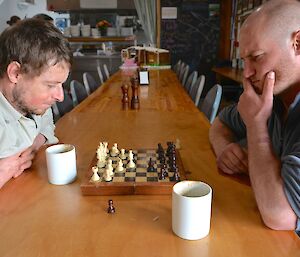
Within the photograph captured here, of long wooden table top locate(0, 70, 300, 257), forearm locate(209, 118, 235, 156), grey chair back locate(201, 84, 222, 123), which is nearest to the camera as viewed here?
long wooden table top locate(0, 70, 300, 257)

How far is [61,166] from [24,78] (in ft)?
1.02

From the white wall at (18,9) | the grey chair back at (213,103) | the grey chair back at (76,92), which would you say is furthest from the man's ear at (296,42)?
the white wall at (18,9)

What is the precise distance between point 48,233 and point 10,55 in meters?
0.57

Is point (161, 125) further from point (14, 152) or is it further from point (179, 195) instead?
point (179, 195)

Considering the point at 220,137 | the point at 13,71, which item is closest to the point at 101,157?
the point at 13,71

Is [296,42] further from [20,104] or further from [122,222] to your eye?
[20,104]

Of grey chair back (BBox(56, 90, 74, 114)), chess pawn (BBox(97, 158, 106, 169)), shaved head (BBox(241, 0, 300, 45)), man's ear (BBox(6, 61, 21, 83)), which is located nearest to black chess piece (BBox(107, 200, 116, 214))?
chess pawn (BBox(97, 158, 106, 169))

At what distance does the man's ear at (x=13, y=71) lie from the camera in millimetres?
1032

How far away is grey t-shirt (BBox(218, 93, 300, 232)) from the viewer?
2.55 feet

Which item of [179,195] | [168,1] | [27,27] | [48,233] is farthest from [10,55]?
[168,1]

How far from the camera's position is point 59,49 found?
1.06 metres

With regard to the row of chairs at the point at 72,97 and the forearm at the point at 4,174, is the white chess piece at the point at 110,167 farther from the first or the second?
the row of chairs at the point at 72,97

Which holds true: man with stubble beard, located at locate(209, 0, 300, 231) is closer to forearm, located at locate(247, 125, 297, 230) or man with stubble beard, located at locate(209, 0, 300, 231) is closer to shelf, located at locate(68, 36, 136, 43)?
forearm, located at locate(247, 125, 297, 230)

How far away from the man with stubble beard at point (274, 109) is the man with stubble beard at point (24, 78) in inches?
23.8
